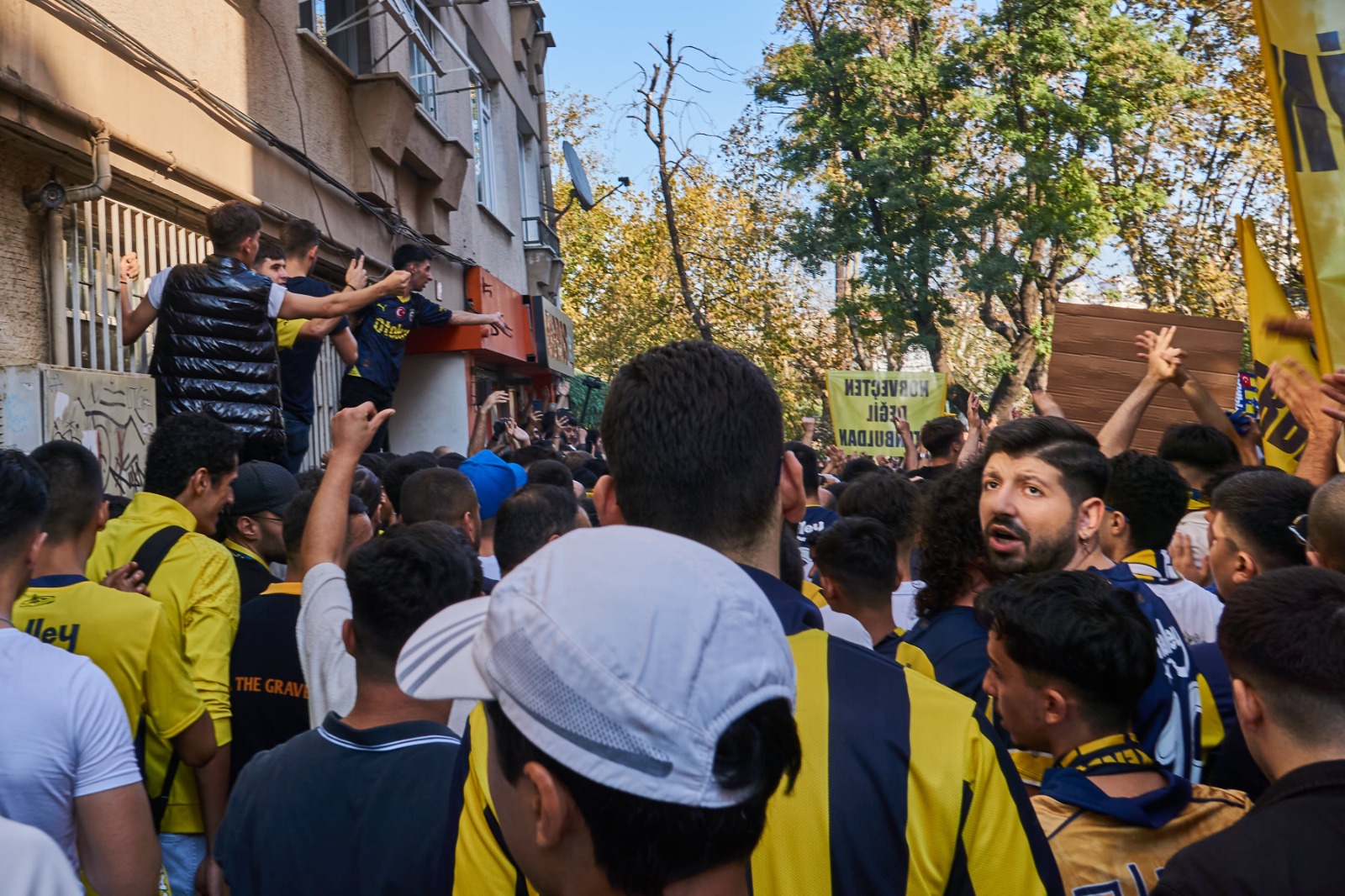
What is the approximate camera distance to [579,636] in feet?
4.27

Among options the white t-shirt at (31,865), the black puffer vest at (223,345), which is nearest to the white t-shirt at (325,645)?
the white t-shirt at (31,865)

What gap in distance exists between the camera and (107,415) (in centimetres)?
608

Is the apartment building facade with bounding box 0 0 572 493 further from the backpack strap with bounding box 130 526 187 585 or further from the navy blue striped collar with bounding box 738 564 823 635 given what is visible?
the navy blue striped collar with bounding box 738 564 823 635

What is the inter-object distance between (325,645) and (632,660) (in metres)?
2.33

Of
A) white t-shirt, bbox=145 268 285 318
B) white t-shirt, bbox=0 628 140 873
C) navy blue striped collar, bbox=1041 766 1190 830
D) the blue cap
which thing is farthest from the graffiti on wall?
navy blue striped collar, bbox=1041 766 1190 830

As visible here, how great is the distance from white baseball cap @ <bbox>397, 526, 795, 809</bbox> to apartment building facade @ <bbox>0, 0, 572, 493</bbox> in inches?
197

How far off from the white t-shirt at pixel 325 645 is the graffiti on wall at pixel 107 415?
2.63 metres

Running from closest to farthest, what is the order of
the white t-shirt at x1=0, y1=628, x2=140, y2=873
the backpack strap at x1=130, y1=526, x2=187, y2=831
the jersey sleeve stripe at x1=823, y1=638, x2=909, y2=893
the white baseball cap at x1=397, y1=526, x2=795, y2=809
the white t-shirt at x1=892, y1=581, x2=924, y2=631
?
1. the white baseball cap at x1=397, y1=526, x2=795, y2=809
2. the jersey sleeve stripe at x1=823, y1=638, x2=909, y2=893
3. the white t-shirt at x1=0, y1=628, x2=140, y2=873
4. the backpack strap at x1=130, y1=526, x2=187, y2=831
5. the white t-shirt at x1=892, y1=581, x2=924, y2=631

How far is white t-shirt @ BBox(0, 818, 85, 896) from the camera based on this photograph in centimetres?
138

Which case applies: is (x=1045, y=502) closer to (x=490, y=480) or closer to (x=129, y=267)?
(x=490, y=480)

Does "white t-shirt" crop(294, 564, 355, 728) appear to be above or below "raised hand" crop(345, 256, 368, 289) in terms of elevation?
below

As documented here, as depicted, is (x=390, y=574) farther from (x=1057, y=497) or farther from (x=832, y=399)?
(x=832, y=399)

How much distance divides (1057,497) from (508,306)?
1466cm

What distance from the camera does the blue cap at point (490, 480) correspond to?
20.4 ft
